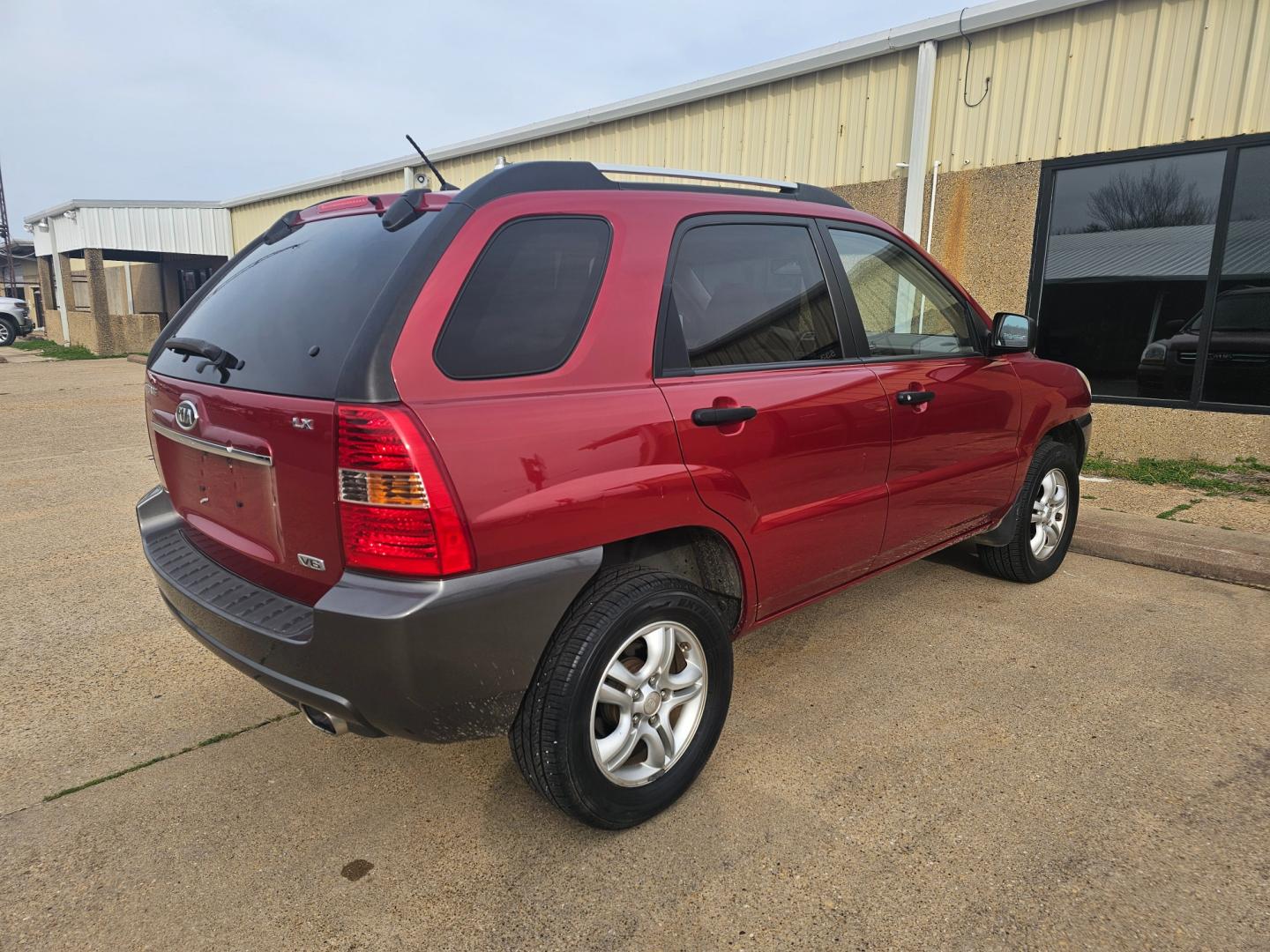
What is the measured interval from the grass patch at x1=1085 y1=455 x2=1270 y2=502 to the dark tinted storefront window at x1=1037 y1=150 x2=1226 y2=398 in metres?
0.63

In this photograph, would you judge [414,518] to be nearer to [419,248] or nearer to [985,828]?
[419,248]

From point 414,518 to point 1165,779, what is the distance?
243cm

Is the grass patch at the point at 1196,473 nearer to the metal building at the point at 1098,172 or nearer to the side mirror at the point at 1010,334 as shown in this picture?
the metal building at the point at 1098,172

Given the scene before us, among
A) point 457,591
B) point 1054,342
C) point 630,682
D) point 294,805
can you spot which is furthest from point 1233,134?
point 294,805

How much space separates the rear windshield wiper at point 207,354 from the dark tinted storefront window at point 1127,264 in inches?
274

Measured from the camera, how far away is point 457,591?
6.23 feet

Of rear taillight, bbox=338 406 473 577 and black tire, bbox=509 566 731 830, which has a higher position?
rear taillight, bbox=338 406 473 577

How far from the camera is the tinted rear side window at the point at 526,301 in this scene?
6.63 ft

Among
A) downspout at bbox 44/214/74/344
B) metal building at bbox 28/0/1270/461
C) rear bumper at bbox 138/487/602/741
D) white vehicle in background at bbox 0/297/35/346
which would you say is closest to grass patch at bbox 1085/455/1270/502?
metal building at bbox 28/0/1270/461

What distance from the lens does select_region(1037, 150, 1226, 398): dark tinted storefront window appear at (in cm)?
657

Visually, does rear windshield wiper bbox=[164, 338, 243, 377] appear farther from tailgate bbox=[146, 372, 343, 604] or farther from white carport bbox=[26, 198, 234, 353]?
white carport bbox=[26, 198, 234, 353]

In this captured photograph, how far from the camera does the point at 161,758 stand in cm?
272

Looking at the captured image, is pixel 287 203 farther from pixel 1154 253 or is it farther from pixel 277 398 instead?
pixel 277 398

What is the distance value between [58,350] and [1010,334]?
25.9 m
